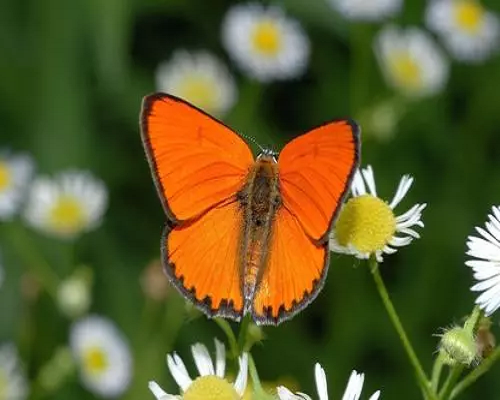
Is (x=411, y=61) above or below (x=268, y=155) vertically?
below

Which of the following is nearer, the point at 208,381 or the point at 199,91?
the point at 208,381

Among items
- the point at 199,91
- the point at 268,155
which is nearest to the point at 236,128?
the point at 199,91

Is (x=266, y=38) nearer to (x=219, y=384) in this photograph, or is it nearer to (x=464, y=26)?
(x=464, y=26)

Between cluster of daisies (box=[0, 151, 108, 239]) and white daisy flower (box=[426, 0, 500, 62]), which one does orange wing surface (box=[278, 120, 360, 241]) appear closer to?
cluster of daisies (box=[0, 151, 108, 239])

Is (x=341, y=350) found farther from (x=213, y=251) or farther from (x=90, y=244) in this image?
(x=213, y=251)

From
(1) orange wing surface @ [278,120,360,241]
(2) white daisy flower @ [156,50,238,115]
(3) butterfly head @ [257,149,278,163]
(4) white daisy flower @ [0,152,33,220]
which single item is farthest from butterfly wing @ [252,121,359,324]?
(2) white daisy flower @ [156,50,238,115]

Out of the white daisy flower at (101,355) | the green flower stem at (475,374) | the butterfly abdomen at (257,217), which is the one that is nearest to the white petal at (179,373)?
the butterfly abdomen at (257,217)
